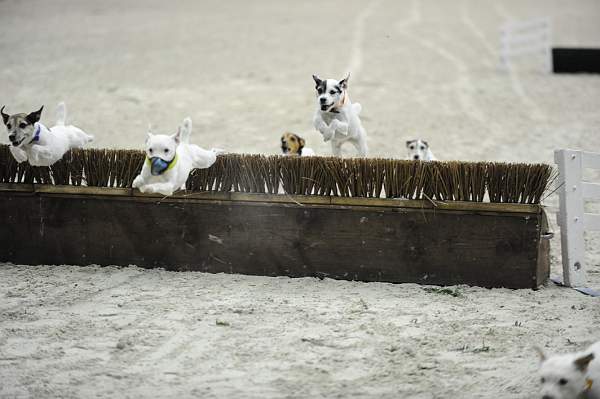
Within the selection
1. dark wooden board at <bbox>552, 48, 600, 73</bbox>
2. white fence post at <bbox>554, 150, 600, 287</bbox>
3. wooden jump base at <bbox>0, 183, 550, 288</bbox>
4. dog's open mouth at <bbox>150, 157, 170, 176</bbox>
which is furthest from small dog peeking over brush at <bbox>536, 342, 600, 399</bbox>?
dark wooden board at <bbox>552, 48, 600, 73</bbox>

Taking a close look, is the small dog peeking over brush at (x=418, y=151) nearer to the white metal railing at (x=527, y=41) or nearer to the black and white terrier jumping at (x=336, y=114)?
the black and white terrier jumping at (x=336, y=114)

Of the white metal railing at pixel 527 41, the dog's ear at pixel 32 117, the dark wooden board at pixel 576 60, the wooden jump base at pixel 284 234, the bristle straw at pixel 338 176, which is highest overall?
the white metal railing at pixel 527 41

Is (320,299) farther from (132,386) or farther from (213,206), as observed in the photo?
(132,386)

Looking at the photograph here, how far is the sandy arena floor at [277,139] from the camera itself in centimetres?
564

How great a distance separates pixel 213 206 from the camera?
24.9 ft

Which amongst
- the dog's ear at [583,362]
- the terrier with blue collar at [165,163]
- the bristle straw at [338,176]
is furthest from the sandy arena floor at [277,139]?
the terrier with blue collar at [165,163]

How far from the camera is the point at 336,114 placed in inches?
292

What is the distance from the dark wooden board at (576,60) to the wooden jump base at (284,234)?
13804mm

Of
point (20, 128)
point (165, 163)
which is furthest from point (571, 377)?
point (20, 128)

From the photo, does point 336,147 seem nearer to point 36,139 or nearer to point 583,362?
point 36,139

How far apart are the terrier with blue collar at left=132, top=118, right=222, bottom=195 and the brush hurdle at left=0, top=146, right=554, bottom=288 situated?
0.59 metres

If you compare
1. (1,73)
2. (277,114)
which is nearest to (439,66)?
(277,114)

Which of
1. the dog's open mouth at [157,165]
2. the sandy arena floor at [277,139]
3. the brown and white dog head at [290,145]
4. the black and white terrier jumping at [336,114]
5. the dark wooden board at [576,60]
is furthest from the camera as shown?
the dark wooden board at [576,60]

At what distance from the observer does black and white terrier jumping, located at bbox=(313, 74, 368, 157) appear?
7184 millimetres
